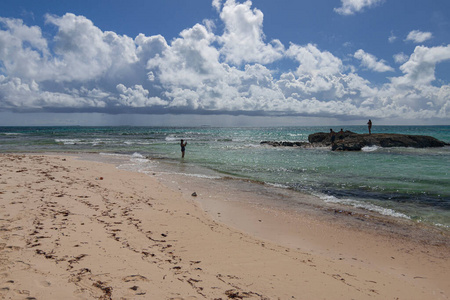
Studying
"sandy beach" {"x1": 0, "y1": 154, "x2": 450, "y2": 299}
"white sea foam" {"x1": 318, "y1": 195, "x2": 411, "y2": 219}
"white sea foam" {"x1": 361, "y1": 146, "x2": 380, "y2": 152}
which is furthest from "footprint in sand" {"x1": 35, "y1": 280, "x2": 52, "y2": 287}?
"white sea foam" {"x1": 361, "y1": 146, "x2": 380, "y2": 152}

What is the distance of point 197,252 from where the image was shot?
201 inches

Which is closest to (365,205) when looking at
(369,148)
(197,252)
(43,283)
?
(197,252)

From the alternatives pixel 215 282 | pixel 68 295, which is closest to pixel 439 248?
pixel 215 282

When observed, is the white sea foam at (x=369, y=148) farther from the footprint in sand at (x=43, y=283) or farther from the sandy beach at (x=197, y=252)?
the footprint in sand at (x=43, y=283)

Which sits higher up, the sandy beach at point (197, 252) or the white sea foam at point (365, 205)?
the sandy beach at point (197, 252)

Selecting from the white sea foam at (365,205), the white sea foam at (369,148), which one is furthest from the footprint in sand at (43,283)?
the white sea foam at (369,148)

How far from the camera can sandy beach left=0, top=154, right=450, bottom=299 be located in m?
3.72

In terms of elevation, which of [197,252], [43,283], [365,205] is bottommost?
[365,205]

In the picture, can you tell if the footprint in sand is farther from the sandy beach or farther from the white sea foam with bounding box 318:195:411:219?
the white sea foam with bounding box 318:195:411:219

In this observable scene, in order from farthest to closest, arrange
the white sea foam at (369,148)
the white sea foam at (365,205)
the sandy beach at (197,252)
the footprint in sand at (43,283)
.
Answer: the white sea foam at (369,148) < the white sea foam at (365,205) < the sandy beach at (197,252) < the footprint in sand at (43,283)

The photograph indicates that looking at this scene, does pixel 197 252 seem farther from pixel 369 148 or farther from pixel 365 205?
pixel 369 148

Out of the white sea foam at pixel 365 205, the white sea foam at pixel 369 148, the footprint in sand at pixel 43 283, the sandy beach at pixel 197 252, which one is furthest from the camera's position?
the white sea foam at pixel 369 148

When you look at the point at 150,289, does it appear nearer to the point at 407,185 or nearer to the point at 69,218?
the point at 69,218

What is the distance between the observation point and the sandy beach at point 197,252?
12.2ft
